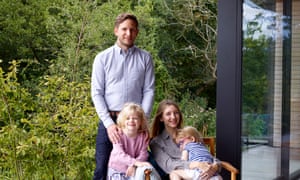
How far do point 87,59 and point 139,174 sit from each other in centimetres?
637

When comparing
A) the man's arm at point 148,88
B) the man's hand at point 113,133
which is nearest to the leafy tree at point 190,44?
the man's arm at point 148,88

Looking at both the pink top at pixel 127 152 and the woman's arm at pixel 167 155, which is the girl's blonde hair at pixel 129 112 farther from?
the woman's arm at pixel 167 155

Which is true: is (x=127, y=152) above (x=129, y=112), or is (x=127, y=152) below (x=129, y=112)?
below

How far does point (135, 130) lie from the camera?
10.0ft

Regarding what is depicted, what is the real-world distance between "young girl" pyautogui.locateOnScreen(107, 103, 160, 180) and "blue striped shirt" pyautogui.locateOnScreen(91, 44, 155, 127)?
0.31ft

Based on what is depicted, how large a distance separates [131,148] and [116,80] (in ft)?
1.44

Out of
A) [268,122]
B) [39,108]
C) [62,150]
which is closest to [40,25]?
[39,108]

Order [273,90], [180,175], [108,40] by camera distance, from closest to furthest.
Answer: [180,175], [273,90], [108,40]

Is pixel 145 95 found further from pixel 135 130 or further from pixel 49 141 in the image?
pixel 49 141

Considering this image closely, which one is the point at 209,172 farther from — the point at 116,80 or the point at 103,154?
the point at 116,80

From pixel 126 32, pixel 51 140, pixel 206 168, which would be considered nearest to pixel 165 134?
pixel 206 168

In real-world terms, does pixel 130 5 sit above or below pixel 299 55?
above

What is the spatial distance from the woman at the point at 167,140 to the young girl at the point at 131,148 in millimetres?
132

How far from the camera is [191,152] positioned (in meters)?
3.09
